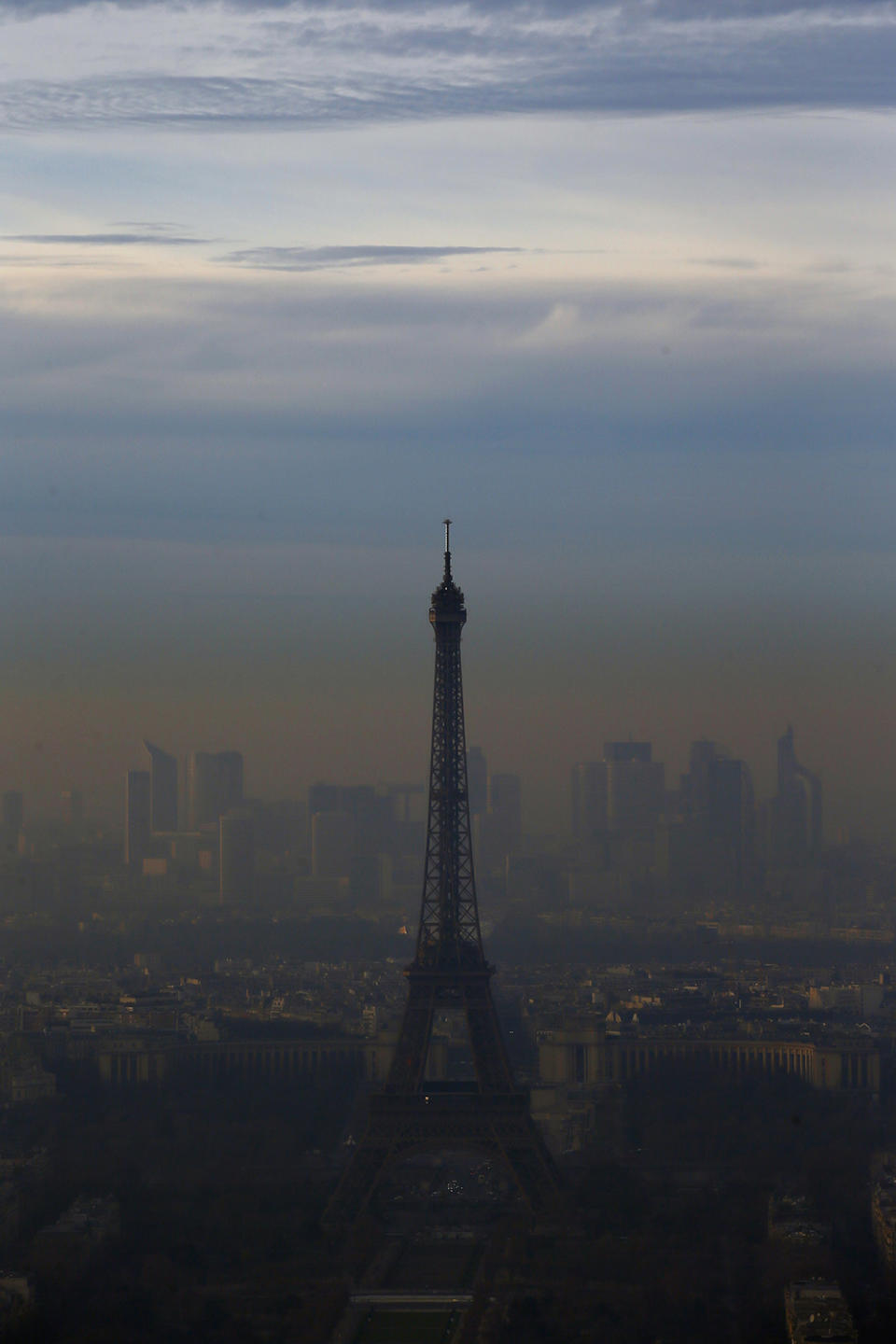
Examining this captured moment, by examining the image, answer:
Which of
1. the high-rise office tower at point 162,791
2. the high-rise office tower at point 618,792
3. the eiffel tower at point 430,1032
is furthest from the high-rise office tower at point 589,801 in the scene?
the eiffel tower at point 430,1032

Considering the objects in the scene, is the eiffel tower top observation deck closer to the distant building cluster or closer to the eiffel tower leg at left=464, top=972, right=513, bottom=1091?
the eiffel tower leg at left=464, top=972, right=513, bottom=1091

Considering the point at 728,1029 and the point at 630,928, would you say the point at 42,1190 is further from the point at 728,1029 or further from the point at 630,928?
the point at 630,928

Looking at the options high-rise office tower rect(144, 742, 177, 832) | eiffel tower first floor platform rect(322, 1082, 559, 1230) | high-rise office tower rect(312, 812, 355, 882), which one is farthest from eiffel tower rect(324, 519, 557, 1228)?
high-rise office tower rect(312, 812, 355, 882)

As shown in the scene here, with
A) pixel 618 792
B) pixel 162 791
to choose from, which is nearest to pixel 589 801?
pixel 618 792

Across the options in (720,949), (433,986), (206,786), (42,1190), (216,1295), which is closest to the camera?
(216,1295)

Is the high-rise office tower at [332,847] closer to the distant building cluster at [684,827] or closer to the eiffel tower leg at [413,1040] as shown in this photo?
the distant building cluster at [684,827]

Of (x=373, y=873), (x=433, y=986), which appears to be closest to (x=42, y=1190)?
(x=433, y=986)
